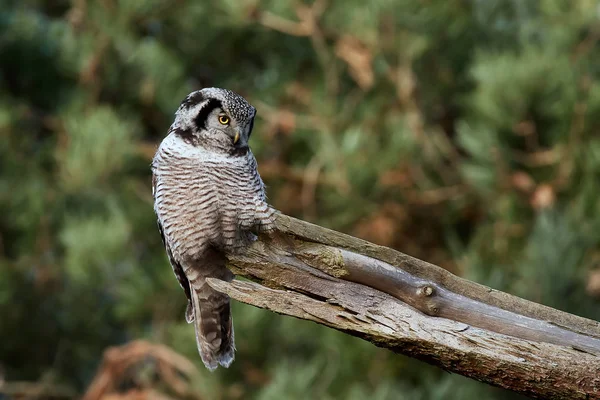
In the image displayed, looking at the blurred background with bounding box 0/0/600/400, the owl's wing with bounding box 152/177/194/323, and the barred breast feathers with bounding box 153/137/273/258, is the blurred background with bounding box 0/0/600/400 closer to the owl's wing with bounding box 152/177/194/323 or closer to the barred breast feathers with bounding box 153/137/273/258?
the owl's wing with bounding box 152/177/194/323

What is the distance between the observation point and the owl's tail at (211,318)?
3025 millimetres

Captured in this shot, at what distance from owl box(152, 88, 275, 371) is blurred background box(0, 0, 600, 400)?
8.92 feet

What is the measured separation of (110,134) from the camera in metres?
6.58

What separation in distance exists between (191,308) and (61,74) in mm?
5102

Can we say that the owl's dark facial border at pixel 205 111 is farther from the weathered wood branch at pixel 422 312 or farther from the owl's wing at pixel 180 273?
the weathered wood branch at pixel 422 312

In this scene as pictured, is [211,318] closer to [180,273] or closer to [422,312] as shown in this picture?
[180,273]

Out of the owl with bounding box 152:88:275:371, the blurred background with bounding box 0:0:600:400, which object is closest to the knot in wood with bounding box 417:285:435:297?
the owl with bounding box 152:88:275:371

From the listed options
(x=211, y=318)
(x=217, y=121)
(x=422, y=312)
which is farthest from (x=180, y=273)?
(x=422, y=312)

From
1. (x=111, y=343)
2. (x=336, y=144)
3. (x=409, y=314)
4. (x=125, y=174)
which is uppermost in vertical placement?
(x=409, y=314)

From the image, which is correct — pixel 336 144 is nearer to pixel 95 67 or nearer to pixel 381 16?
pixel 381 16

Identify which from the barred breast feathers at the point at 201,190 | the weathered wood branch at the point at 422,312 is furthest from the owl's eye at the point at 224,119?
the weathered wood branch at the point at 422,312

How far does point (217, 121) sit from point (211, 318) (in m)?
0.68

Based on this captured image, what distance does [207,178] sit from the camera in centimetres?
287

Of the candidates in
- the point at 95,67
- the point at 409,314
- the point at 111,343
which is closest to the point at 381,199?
the point at 95,67
